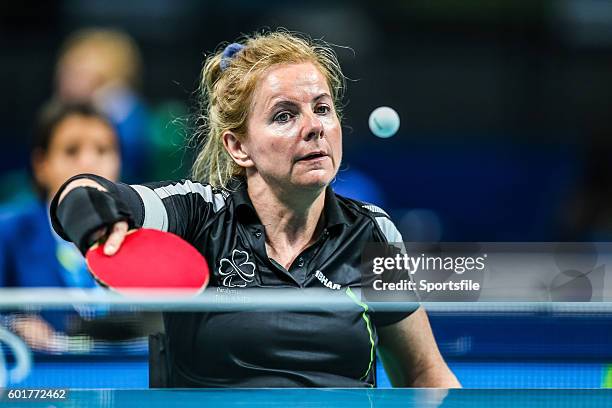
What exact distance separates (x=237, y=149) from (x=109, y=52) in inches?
118

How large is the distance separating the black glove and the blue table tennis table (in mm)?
320

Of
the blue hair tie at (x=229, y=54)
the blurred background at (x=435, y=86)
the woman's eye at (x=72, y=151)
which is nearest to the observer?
the blue hair tie at (x=229, y=54)

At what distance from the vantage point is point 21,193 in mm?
5477

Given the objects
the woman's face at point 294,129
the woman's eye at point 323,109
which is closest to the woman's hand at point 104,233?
the woman's face at point 294,129

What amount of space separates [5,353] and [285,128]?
0.82 metres

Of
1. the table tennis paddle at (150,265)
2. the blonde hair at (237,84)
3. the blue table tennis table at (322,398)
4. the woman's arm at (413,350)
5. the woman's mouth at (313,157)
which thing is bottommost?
the blue table tennis table at (322,398)

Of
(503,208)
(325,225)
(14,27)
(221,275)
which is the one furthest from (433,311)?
(14,27)

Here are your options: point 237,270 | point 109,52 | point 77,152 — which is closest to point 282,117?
point 237,270

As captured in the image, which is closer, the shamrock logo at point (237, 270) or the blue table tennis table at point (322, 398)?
the blue table tennis table at point (322, 398)

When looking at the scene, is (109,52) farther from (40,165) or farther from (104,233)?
(104,233)

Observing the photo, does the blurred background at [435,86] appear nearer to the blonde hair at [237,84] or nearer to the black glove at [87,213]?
the blonde hair at [237,84]

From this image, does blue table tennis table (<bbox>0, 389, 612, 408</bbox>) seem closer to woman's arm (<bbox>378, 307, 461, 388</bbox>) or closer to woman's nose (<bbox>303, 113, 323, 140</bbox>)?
woman's arm (<bbox>378, 307, 461, 388</bbox>)

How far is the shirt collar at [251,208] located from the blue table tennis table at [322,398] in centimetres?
43

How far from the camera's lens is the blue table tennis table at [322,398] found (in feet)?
7.15
